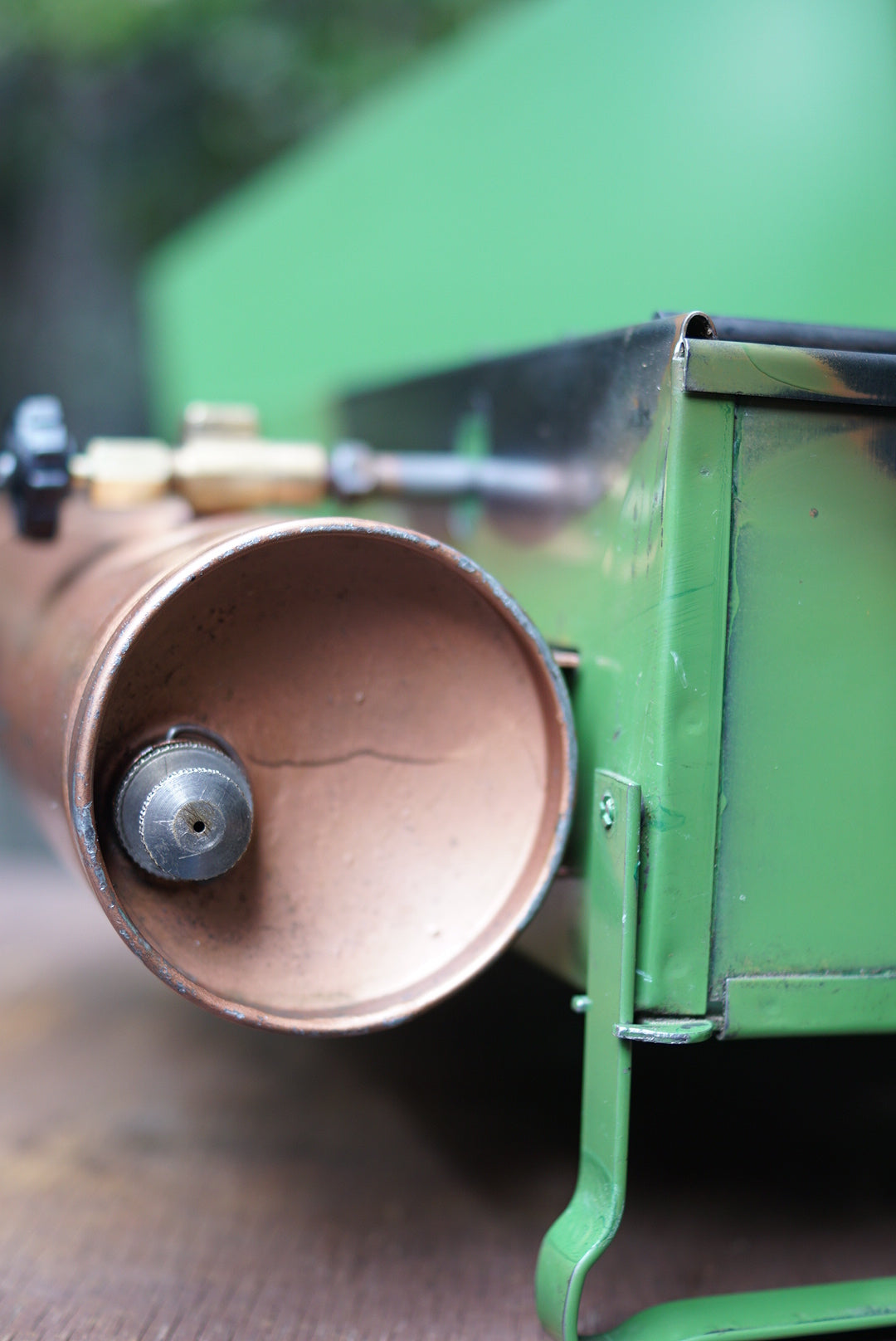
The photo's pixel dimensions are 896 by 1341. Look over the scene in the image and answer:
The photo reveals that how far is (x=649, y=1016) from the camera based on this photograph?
127 cm

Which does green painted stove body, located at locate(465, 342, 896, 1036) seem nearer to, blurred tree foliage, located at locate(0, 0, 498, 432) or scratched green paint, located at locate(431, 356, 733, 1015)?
scratched green paint, located at locate(431, 356, 733, 1015)

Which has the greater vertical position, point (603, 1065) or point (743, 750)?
point (743, 750)

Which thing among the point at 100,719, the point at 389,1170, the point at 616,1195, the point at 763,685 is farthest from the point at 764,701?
the point at 389,1170

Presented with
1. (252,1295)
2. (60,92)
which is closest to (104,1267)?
(252,1295)

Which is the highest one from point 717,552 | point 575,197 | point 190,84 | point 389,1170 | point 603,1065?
point 190,84

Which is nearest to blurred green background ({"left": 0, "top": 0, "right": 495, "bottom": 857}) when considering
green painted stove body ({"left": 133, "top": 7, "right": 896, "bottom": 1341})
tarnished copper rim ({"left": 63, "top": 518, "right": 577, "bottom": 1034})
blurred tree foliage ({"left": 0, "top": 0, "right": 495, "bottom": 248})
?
blurred tree foliage ({"left": 0, "top": 0, "right": 495, "bottom": 248})

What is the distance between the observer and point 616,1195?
1257 millimetres

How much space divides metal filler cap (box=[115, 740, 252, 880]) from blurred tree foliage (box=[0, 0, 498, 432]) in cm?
559

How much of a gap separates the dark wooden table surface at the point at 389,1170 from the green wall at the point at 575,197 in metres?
1.19

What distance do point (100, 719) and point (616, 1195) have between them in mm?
696

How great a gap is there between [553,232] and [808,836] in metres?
1.66

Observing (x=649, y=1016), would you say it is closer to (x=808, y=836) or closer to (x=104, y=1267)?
(x=808, y=836)

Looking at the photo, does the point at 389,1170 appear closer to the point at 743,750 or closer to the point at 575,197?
the point at 743,750

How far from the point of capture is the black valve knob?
1739 mm
